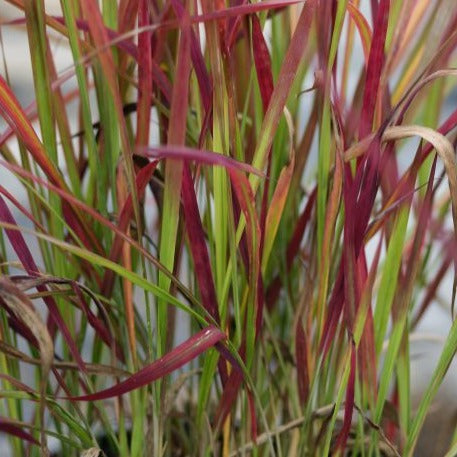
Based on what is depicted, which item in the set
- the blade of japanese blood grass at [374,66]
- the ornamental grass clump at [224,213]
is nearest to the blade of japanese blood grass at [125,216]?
the ornamental grass clump at [224,213]

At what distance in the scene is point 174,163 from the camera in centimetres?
37

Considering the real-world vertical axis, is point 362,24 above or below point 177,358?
above

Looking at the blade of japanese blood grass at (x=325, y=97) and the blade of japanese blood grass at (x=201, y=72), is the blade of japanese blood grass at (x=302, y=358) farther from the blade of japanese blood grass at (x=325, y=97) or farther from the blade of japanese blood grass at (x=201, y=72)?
the blade of japanese blood grass at (x=201, y=72)

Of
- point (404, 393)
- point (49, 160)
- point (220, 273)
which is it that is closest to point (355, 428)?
point (404, 393)

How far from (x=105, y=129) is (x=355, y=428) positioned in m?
0.25

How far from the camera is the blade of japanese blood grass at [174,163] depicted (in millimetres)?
344

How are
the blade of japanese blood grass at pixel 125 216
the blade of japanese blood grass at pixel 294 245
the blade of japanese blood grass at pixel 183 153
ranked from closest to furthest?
the blade of japanese blood grass at pixel 183 153 → the blade of japanese blood grass at pixel 125 216 → the blade of japanese blood grass at pixel 294 245

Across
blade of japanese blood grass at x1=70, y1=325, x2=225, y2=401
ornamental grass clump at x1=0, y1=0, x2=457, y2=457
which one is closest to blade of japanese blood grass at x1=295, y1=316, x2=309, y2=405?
ornamental grass clump at x1=0, y1=0, x2=457, y2=457

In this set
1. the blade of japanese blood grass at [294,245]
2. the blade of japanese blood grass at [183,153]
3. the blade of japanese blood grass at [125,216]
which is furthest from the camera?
the blade of japanese blood grass at [294,245]

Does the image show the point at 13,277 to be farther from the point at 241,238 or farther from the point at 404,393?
the point at 404,393

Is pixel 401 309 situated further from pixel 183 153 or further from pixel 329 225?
pixel 183 153

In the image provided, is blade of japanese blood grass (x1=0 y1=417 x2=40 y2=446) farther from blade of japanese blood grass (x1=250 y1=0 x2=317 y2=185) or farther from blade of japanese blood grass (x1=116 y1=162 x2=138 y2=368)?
blade of japanese blood grass (x1=250 y1=0 x2=317 y2=185)

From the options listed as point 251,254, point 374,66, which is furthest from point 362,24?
point 251,254

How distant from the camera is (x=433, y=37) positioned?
1.45 ft
